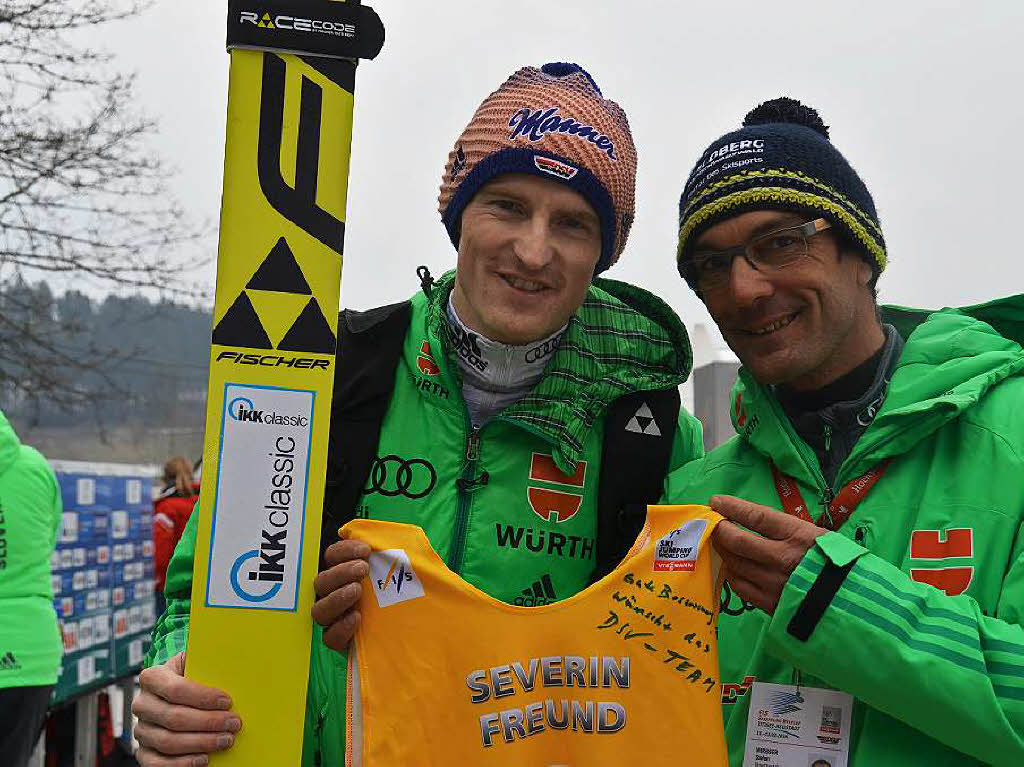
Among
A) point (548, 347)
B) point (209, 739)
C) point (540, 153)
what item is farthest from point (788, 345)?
point (209, 739)

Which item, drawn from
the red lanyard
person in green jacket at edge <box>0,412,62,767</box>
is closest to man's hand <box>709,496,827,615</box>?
the red lanyard

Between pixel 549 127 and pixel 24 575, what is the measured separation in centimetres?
376

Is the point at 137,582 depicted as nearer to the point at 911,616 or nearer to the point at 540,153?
the point at 540,153

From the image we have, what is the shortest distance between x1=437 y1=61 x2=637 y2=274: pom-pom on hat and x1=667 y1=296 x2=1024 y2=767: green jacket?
1.92 feet

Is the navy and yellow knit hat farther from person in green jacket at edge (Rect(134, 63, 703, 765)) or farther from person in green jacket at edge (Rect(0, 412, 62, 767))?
person in green jacket at edge (Rect(0, 412, 62, 767))

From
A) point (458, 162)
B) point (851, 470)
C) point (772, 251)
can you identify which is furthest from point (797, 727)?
point (458, 162)

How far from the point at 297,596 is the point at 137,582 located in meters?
6.77

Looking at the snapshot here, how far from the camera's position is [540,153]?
2.21 metres

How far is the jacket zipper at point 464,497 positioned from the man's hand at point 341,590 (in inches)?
15.7

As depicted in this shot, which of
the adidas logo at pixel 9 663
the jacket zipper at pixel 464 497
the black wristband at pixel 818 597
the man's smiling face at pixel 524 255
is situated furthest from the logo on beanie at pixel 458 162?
the adidas logo at pixel 9 663

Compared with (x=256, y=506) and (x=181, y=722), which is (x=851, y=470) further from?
(x=181, y=722)

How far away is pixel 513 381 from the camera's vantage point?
2328 mm

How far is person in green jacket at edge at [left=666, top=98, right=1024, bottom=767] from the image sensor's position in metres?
1.68

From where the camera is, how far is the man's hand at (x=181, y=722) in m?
1.75
